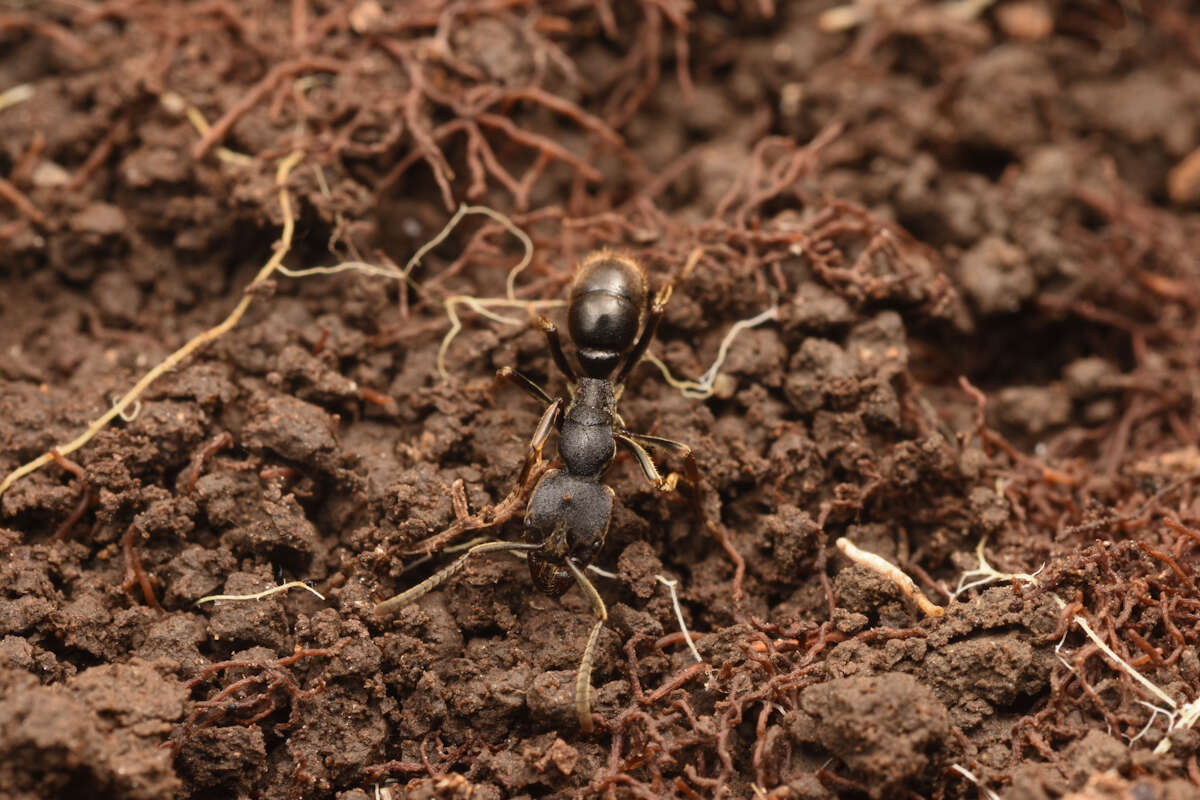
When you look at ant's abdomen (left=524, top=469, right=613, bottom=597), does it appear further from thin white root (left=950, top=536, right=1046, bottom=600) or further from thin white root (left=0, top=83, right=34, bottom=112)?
thin white root (left=0, top=83, right=34, bottom=112)

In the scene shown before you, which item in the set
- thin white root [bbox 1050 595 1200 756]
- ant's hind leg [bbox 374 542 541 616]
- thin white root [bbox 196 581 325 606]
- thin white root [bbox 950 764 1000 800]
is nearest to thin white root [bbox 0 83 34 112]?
thin white root [bbox 196 581 325 606]

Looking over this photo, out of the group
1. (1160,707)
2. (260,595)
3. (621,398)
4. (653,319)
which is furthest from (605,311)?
(1160,707)

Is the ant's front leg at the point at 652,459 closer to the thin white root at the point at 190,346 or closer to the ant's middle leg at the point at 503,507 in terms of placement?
the ant's middle leg at the point at 503,507

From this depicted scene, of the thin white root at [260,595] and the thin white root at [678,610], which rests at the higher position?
the thin white root at [260,595]

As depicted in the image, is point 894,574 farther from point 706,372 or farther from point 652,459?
A: point 706,372

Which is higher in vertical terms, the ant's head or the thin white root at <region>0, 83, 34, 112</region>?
the thin white root at <region>0, 83, 34, 112</region>

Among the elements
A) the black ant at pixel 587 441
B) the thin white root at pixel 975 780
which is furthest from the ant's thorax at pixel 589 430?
the thin white root at pixel 975 780

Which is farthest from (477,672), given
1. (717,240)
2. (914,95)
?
(914,95)
